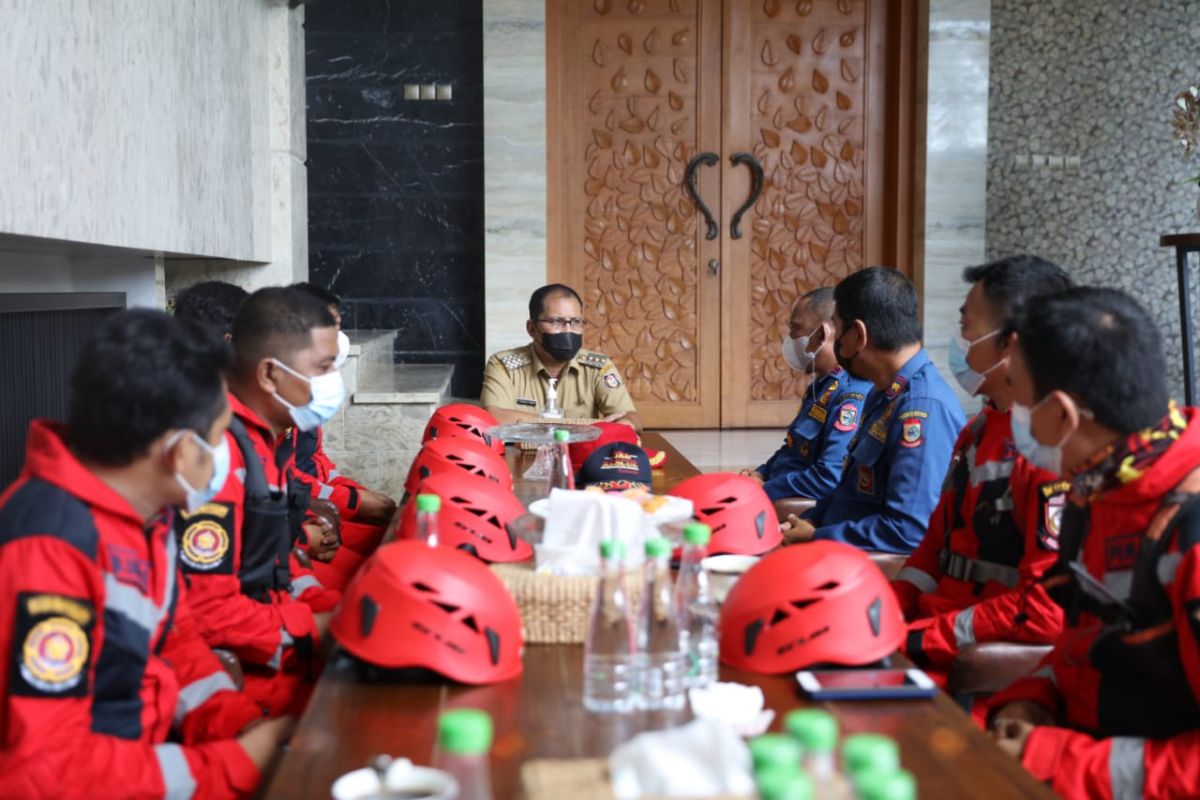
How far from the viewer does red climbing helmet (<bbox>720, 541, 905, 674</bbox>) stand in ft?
5.44

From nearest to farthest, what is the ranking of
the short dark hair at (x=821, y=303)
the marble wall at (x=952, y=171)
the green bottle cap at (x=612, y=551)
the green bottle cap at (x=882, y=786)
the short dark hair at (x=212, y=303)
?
the green bottle cap at (x=882, y=786) < the green bottle cap at (x=612, y=551) < the short dark hair at (x=212, y=303) < the short dark hair at (x=821, y=303) < the marble wall at (x=952, y=171)

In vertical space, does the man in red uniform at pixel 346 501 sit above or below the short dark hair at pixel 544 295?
below

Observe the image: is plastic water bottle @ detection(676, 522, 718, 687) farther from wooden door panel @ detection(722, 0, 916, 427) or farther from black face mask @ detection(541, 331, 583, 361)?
wooden door panel @ detection(722, 0, 916, 427)

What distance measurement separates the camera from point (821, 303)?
425 cm

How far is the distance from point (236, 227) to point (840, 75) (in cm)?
401

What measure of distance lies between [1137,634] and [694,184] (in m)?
5.94

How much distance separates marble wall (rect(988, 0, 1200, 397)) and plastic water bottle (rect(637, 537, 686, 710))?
642 centimetres

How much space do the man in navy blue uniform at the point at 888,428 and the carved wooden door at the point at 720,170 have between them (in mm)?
4119

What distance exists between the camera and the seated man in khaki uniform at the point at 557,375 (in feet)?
14.9

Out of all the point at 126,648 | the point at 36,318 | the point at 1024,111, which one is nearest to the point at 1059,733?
the point at 126,648

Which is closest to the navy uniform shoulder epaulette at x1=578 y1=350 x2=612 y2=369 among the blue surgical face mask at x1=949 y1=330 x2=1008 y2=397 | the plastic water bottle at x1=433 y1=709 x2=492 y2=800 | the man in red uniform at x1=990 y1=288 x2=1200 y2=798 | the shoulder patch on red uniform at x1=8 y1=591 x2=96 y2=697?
the blue surgical face mask at x1=949 y1=330 x2=1008 y2=397

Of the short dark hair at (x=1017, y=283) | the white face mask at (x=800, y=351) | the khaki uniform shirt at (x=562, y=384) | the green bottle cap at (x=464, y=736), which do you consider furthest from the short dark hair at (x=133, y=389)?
the khaki uniform shirt at (x=562, y=384)

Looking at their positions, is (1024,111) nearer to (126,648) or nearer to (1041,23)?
(1041,23)

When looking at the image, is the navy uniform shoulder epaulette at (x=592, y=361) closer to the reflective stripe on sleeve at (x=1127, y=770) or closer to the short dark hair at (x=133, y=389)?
the short dark hair at (x=133, y=389)
